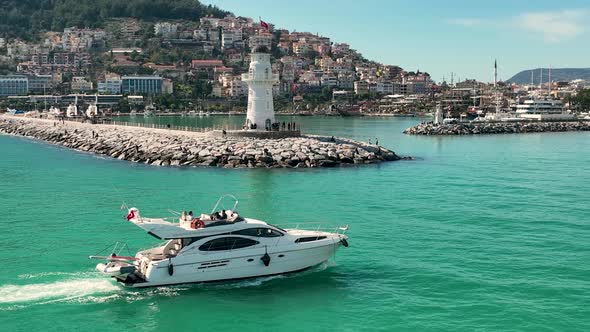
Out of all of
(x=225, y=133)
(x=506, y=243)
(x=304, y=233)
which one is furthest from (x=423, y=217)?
(x=225, y=133)

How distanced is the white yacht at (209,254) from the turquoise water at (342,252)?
41 centimetres

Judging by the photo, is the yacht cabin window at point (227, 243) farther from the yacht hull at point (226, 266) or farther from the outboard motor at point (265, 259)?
the outboard motor at point (265, 259)

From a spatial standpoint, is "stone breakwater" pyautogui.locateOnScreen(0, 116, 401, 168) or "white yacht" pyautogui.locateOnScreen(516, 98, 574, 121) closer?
"stone breakwater" pyautogui.locateOnScreen(0, 116, 401, 168)

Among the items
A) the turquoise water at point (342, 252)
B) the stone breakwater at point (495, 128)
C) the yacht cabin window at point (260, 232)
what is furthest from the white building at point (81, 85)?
the yacht cabin window at point (260, 232)

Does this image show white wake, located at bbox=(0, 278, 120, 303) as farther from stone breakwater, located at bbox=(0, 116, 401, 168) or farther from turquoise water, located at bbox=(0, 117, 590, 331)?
stone breakwater, located at bbox=(0, 116, 401, 168)

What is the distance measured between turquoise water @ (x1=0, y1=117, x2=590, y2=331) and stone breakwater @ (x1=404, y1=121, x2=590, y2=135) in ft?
160

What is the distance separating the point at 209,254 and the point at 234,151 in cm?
2892

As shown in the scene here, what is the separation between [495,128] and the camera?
9900cm

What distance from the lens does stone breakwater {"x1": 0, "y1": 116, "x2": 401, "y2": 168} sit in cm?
4547

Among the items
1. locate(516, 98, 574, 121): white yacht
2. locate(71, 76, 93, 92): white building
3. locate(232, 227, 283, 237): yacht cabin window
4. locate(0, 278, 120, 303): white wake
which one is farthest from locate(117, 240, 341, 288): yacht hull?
locate(71, 76, 93, 92): white building

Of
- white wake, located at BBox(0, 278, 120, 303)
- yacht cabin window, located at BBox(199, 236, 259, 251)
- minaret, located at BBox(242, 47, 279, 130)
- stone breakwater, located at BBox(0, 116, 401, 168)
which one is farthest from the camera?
minaret, located at BBox(242, 47, 279, 130)

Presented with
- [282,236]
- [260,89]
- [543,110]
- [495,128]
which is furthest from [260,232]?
[543,110]

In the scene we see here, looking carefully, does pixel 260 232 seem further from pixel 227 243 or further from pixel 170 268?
pixel 170 268

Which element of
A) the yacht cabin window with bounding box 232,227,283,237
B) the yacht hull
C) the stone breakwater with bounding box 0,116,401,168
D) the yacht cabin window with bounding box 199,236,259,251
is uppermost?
the stone breakwater with bounding box 0,116,401,168
